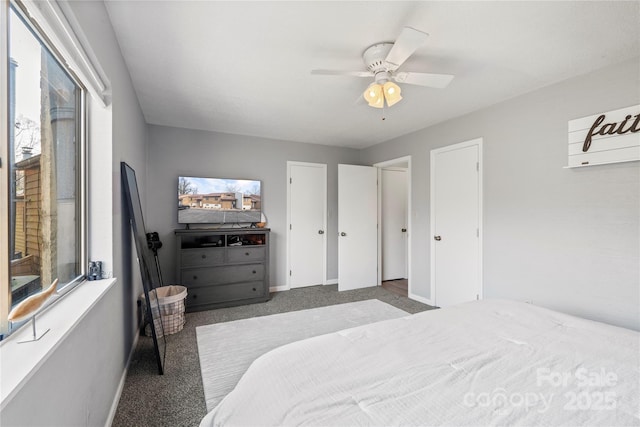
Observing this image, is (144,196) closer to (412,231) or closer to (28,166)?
(28,166)

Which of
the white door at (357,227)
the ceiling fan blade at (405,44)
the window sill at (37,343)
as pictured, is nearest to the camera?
the window sill at (37,343)

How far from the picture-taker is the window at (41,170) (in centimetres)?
93

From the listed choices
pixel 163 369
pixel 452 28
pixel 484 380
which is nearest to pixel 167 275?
pixel 163 369

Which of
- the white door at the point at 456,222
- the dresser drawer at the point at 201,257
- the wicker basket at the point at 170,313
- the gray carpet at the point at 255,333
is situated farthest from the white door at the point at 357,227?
the wicker basket at the point at 170,313

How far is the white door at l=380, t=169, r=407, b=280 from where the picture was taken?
5.07 m

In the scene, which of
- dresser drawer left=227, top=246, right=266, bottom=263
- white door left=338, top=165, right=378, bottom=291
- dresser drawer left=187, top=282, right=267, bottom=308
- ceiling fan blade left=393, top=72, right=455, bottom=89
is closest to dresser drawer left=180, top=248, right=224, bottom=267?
dresser drawer left=227, top=246, right=266, bottom=263

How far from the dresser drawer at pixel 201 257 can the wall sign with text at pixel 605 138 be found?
12.5 ft

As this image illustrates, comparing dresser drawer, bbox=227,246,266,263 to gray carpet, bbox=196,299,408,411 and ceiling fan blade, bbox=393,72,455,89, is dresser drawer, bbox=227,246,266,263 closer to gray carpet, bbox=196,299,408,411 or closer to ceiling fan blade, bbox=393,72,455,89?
gray carpet, bbox=196,299,408,411

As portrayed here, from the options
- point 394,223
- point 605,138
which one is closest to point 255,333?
point 394,223

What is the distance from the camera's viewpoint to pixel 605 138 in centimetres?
218

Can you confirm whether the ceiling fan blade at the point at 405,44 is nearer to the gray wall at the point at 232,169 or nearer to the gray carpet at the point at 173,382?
the gray carpet at the point at 173,382

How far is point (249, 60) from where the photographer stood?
7.02 feet

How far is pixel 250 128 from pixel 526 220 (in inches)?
136

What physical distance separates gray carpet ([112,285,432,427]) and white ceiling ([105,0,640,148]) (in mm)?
2389
